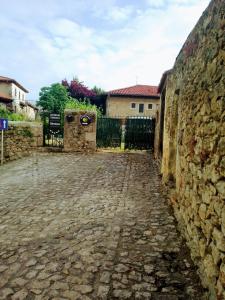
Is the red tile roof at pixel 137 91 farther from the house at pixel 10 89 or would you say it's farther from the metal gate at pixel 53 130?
the metal gate at pixel 53 130

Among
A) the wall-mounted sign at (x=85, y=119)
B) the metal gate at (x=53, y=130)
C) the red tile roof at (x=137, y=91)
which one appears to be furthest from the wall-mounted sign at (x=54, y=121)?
the red tile roof at (x=137, y=91)

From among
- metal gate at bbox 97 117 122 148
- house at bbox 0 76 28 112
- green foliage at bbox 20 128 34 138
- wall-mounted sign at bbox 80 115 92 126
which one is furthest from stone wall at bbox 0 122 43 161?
house at bbox 0 76 28 112

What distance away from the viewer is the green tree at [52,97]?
29.3 metres

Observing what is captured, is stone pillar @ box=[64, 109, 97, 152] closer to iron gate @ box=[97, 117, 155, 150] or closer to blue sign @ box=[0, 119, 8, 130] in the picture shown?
iron gate @ box=[97, 117, 155, 150]

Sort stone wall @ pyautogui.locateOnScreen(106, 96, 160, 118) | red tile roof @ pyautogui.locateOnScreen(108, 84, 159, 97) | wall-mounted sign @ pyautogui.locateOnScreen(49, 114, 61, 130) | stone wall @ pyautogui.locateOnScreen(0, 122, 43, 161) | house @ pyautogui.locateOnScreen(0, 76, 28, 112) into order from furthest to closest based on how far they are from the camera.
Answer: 1. house @ pyautogui.locateOnScreen(0, 76, 28, 112)
2. stone wall @ pyautogui.locateOnScreen(106, 96, 160, 118)
3. red tile roof @ pyautogui.locateOnScreen(108, 84, 159, 97)
4. wall-mounted sign @ pyautogui.locateOnScreen(49, 114, 61, 130)
5. stone wall @ pyautogui.locateOnScreen(0, 122, 43, 161)

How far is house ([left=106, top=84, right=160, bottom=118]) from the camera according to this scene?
3366 centimetres

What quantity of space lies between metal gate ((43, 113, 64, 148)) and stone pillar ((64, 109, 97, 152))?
607 mm

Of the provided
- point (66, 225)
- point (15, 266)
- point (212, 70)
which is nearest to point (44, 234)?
point (66, 225)

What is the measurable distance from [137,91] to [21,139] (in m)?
22.8

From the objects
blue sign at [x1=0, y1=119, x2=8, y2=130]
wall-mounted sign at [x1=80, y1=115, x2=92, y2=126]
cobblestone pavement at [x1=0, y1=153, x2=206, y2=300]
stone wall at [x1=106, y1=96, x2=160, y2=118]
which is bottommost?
cobblestone pavement at [x1=0, y1=153, x2=206, y2=300]

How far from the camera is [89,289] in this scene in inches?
123

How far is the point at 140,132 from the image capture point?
15375 millimetres

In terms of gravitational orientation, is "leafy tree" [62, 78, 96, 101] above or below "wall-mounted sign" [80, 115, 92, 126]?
above

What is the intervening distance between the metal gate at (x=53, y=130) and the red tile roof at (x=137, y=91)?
18.6 meters
